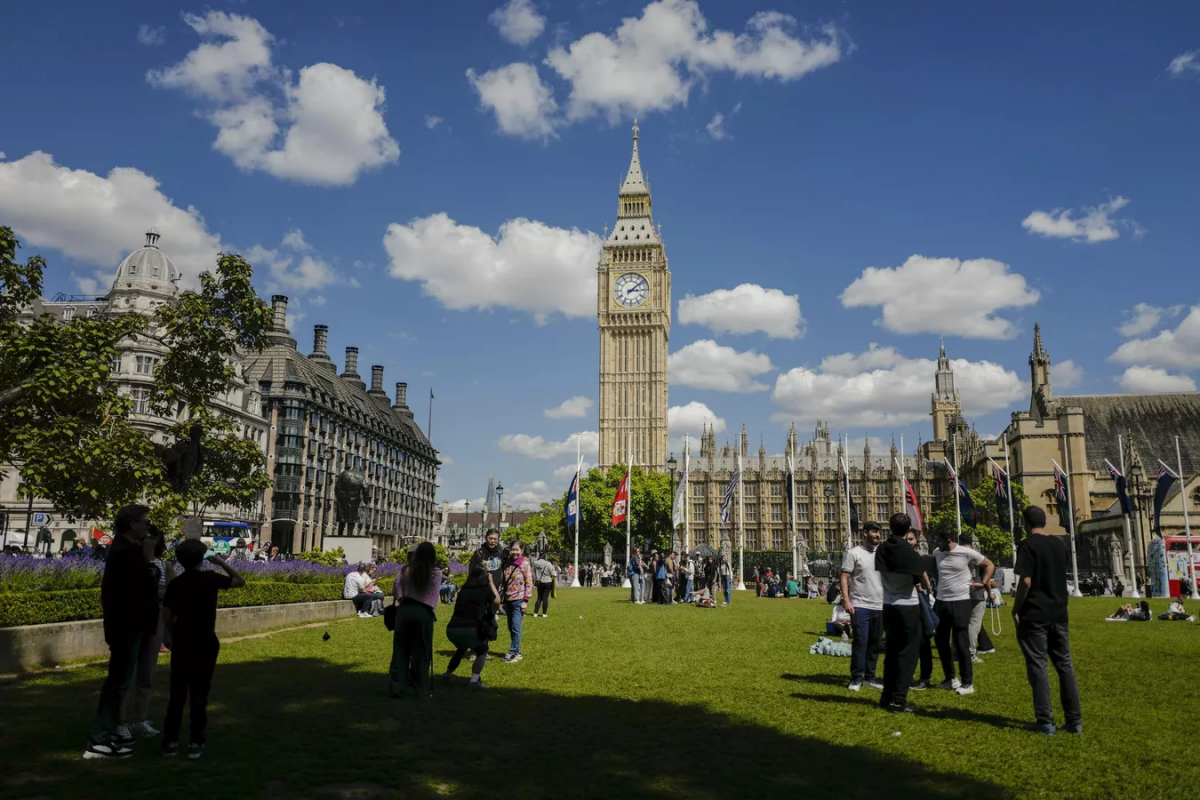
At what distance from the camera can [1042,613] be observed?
863 cm

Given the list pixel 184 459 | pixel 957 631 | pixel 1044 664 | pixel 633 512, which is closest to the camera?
pixel 1044 664

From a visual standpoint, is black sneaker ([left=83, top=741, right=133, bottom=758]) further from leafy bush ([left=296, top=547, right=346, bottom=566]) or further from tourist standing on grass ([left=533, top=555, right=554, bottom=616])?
leafy bush ([left=296, top=547, right=346, bottom=566])

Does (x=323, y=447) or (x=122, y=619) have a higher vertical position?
(x=323, y=447)

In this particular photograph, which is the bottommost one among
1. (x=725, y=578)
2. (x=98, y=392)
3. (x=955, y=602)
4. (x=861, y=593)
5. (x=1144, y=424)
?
(x=725, y=578)

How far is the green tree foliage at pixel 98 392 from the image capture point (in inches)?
653

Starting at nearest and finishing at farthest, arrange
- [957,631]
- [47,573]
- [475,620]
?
[957,631] → [475,620] → [47,573]

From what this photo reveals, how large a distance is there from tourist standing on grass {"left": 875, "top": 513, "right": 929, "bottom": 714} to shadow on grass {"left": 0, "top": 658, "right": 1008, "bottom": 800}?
81 cm

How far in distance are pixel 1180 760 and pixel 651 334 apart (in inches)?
4483

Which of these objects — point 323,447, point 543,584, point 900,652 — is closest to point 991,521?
point 323,447

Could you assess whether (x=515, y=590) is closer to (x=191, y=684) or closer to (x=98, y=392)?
(x=191, y=684)

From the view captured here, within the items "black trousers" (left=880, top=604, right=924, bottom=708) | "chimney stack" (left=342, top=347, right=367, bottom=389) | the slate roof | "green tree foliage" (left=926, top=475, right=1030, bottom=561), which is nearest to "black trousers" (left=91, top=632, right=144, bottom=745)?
"black trousers" (left=880, top=604, right=924, bottom=708)

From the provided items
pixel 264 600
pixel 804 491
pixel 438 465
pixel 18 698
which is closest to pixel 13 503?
pixel 264 600

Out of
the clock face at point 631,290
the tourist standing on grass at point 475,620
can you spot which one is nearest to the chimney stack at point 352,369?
the clock face at point 631,290

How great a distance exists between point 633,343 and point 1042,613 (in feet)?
370
